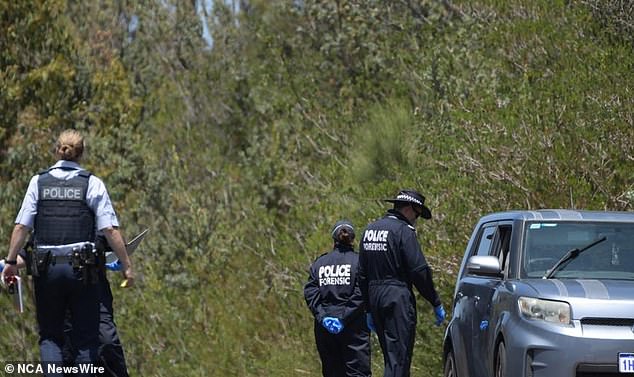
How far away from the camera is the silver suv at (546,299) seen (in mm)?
8422

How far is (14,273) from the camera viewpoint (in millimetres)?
9586

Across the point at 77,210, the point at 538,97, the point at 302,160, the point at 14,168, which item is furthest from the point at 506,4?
the point at 77,210

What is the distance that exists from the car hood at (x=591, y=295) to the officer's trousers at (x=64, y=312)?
3.01m

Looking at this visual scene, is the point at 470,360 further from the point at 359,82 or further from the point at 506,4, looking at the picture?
the point at 359,82

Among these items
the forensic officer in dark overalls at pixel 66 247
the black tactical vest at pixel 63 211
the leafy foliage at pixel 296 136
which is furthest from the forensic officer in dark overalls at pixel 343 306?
the leafy foliage at pixel 296 136

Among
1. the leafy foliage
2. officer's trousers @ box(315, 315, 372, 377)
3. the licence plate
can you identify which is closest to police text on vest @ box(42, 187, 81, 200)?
officer's trousers @ box(315, 315, 372, 377)

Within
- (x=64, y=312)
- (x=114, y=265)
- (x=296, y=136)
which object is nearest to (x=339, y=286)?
(x=114, y=265)

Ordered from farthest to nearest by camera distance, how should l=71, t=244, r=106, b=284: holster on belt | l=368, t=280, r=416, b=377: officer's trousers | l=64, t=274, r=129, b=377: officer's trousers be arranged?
l=368, t=280, r=416, b=377: officer's trousers → l=64, t=274, r=129, b=377: officer's trousers → l=71, t=244, r=106, b=284: holster on belt

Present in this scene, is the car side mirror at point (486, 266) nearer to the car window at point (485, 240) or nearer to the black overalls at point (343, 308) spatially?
the car window at point (485, 240)

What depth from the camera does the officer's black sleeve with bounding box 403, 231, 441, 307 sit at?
10523 mm

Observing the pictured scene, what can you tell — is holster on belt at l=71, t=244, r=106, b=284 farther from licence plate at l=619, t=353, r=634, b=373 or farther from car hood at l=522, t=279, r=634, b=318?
licence plate at l=619, t=353, r=634, b=373

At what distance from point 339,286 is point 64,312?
301cm

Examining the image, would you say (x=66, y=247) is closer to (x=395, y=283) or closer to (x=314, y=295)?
(x=395, y=283)

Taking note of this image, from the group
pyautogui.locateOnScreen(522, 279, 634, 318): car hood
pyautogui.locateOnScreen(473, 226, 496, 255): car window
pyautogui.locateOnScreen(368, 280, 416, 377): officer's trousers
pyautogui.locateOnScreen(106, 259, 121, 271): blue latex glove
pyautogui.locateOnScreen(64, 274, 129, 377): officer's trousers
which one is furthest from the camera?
pyautogui.locateOnScreen(473, 226, 496, 255): car window
